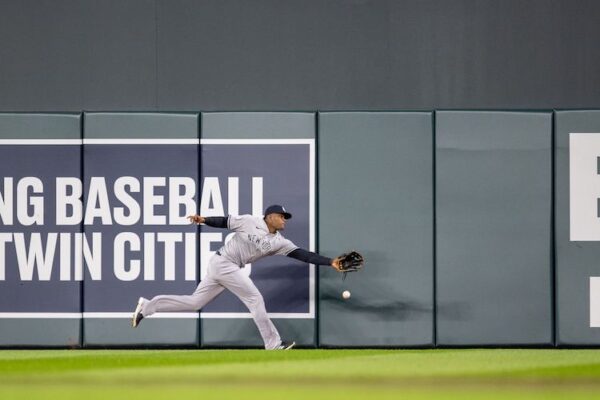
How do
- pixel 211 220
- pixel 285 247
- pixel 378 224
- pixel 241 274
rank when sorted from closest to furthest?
1. pixel 211 220
2. pixel 285 247
3. pixel 241 274
4. pixel 378 224

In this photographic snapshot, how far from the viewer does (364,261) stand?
14.9 metres

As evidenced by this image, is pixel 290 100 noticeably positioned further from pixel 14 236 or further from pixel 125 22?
pixel 14 236

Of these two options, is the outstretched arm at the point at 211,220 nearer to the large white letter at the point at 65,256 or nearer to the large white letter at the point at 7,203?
the large white letter at the point at 65,256

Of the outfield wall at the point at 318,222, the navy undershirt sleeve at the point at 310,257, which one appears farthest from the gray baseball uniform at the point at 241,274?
the outfield wall at the point at 318,222

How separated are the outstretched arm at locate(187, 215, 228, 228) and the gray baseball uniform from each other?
0.08 meters

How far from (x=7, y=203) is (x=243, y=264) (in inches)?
111

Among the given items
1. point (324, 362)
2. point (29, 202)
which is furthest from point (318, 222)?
point (29, 202)

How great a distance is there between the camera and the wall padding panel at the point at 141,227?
49.1ft

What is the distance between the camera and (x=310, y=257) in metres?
14.1

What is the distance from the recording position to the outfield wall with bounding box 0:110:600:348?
48.8ft

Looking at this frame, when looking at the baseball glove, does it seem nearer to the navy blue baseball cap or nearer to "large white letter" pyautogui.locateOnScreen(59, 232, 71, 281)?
the navy blue baseball cap

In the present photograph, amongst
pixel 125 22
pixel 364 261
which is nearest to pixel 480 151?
pixel 364 261

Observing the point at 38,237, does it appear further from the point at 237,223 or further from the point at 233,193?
the point at 237,223

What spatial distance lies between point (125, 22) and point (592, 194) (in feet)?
18.5
